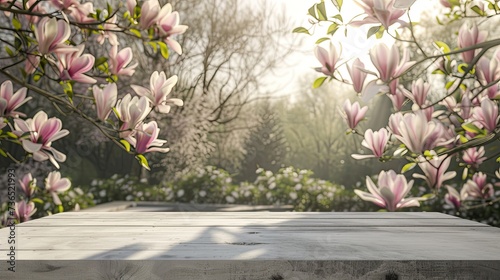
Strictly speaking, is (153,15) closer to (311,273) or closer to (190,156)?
(311,273)

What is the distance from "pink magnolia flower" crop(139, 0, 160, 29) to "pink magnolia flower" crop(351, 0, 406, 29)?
2.21 feet

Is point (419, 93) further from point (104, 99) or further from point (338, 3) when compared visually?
point (104, 99)

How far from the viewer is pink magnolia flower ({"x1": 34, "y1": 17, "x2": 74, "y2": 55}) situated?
64.8 inches

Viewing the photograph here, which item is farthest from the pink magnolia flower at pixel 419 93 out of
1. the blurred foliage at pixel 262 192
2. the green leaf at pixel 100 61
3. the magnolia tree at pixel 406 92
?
the blurred foliage at pixel 262 192

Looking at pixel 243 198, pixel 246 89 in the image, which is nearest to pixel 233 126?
pixel 246 89

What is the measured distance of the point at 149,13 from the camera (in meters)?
1.81

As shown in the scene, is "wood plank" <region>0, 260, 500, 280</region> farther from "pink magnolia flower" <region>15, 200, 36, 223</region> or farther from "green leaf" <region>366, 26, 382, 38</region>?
"pink magnolia flower" <region>15, 200, 36, 223</region>

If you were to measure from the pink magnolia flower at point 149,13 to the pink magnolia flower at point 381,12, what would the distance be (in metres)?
0.67

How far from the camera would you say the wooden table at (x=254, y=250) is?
1237 millimetres

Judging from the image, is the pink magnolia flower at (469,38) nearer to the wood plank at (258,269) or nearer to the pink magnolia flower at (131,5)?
the wood plank at (258,269)

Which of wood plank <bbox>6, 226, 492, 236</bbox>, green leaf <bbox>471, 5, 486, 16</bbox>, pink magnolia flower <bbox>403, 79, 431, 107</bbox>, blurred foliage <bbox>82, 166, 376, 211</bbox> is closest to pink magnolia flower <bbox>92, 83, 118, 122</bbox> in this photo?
wood plank <bbox>6, 226, 492, 236</bbox>

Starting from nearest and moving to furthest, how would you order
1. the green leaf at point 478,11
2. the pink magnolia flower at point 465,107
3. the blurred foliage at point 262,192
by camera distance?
the green leaf at point 478,11
the pink magnolia flower at point 465,107
the blurred foliage at point 262,192

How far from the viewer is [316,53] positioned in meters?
1.92

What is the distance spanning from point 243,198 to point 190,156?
5.59 feet
